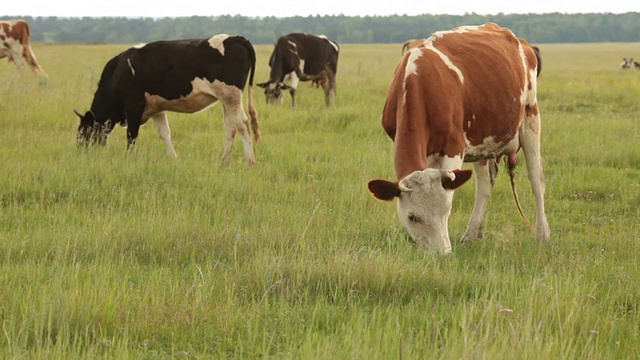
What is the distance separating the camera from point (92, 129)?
10.3 m

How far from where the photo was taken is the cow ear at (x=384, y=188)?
5.40 metres

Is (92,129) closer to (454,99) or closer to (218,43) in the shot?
(218,43)

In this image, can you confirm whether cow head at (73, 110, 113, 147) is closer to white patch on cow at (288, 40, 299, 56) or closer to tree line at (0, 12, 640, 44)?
white patch on cow at (288, 40, 299, 56)

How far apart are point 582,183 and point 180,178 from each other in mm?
4736

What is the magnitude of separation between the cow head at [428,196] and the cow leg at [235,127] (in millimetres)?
4711

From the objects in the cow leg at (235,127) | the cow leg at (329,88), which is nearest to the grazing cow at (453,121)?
the cow leg at (235,127)

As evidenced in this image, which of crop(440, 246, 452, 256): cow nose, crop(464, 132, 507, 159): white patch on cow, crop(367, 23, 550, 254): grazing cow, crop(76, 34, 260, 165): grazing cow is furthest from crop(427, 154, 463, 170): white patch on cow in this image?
crop(76, 34, 260, 165): grazing cow

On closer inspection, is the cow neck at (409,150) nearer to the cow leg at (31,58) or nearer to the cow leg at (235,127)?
the cow leg at (235,127)

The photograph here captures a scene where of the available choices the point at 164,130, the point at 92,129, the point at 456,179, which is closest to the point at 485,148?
the point at 456,179

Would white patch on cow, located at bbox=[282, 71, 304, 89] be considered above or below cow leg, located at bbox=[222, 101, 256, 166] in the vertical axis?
below

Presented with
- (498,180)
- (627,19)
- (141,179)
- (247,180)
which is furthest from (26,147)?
(627,19)

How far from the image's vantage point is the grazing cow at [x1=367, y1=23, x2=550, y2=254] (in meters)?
5.44

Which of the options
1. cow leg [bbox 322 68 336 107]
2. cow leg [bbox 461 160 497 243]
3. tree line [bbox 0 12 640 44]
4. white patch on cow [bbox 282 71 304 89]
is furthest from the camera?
tree line [bbox 0 12 640 44]

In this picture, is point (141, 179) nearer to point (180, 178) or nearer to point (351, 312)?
point (180, 178)
